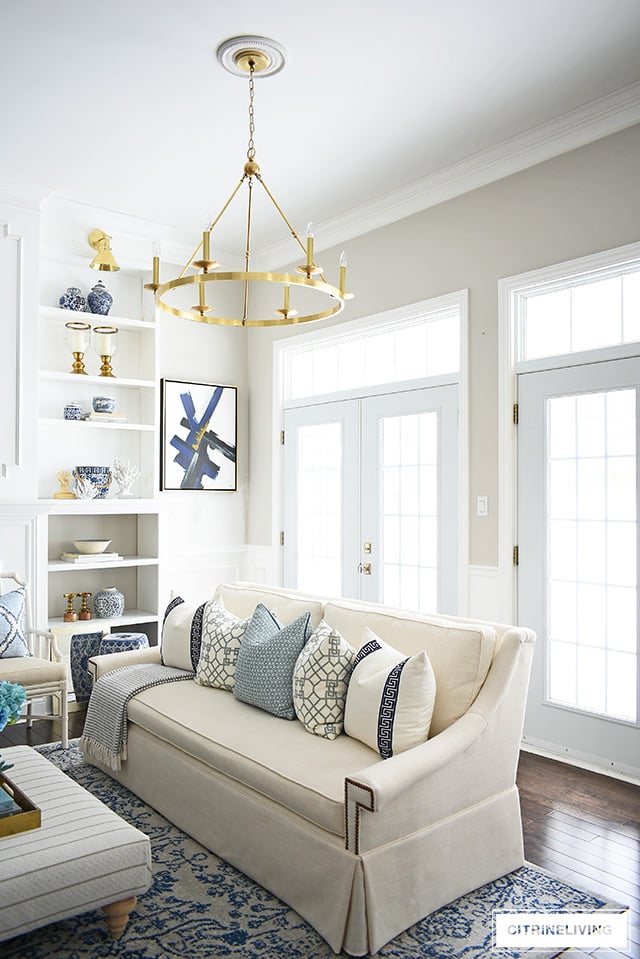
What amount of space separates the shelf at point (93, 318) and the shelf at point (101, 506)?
3.87 ft

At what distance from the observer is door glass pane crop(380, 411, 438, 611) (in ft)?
14.5

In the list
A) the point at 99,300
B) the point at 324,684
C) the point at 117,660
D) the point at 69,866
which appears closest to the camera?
the point at 69,866

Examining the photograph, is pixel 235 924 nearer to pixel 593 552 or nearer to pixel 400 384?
pixel 593 552

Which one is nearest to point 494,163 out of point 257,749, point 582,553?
point 582,553

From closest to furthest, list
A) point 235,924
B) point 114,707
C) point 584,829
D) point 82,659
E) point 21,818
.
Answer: point 21,818 → point 235,924 → point 584,829 → point 114,707 → point 82,659

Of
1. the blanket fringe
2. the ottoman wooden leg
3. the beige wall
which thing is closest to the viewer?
the ottoman wooden leg

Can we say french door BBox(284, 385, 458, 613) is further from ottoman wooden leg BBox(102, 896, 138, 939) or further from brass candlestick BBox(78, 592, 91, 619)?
ottoman wooden leg BBox(102, 896, 138, 939)

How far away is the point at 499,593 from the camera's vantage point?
4.00 metres

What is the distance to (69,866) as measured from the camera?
2055 millimetres

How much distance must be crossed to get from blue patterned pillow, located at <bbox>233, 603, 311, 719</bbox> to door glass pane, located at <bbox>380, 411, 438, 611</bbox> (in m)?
1.48

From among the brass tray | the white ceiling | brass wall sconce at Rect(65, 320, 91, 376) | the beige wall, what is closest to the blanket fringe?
the brass tray

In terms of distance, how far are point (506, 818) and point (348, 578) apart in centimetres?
250

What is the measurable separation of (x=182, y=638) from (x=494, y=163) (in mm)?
2958

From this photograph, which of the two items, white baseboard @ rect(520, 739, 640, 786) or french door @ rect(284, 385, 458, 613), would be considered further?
french door @ rect(284, 385, 458, 613)
